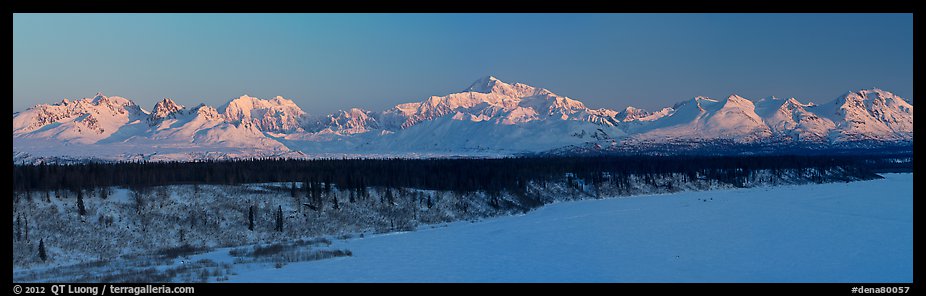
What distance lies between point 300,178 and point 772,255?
260ft

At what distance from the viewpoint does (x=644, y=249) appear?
70.6 metres

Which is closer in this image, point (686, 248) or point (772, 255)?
point (772, 255)

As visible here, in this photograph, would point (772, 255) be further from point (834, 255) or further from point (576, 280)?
point (576, 280)

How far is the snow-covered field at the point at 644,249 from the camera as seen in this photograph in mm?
55656

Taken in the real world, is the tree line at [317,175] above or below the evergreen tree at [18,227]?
above

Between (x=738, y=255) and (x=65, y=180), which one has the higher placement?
(x=65, y=180)

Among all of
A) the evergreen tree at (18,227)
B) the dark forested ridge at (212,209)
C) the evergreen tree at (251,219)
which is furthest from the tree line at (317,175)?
the evergreen tree at (251,219)

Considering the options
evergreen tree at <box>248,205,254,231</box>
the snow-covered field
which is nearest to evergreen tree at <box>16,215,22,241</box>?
evergreen tree at <box>248,205,254,231</box>

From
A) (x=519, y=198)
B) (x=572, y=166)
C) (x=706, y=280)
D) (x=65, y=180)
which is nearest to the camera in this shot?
(x=706, y=280)

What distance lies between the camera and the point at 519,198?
135m

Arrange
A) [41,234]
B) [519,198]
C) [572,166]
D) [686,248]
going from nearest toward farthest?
[686,248], [41,234], [519,198], [572,166]

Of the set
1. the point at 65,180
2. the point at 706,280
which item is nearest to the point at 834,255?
the point at 706,280
